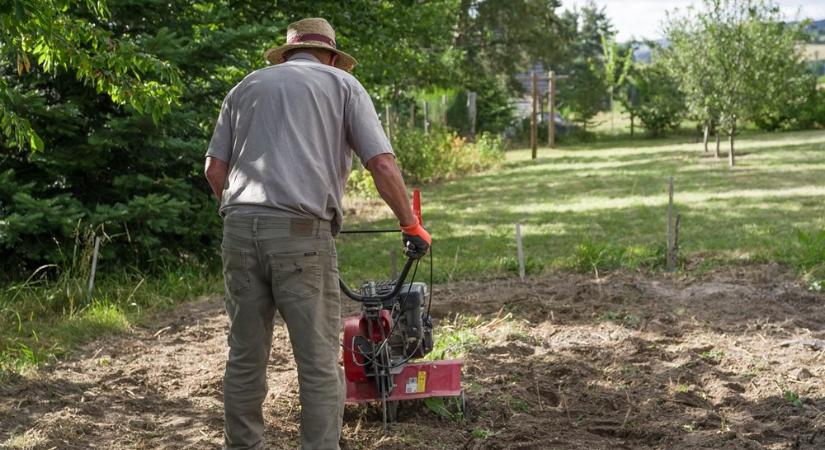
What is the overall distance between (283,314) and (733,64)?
18.0 metres

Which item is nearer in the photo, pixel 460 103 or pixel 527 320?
pixel 527 320

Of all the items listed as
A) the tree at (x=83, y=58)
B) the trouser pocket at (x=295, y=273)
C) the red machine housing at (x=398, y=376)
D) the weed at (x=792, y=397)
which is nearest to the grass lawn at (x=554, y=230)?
the tree at (x=83, y=58)

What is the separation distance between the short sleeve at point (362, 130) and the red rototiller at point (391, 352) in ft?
2.77

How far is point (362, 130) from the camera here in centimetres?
381

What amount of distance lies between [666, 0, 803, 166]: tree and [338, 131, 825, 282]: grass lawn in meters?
1.25

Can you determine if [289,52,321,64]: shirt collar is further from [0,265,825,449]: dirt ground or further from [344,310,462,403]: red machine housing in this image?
[0,265,825,449]: dirt ground

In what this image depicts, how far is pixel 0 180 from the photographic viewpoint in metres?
7.69

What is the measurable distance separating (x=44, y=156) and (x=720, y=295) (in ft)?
19.2

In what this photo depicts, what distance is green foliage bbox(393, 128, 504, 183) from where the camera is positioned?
18.5 metres

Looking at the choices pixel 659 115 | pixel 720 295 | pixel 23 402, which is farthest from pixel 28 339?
pixel 659 115

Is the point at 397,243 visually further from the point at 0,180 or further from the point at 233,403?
the point at 233,403

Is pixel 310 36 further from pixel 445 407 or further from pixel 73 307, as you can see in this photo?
pixel 73 307

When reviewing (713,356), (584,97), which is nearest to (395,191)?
(713,356)

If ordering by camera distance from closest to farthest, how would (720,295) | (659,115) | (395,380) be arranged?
(395,380)
(720,295)
(659,115)
